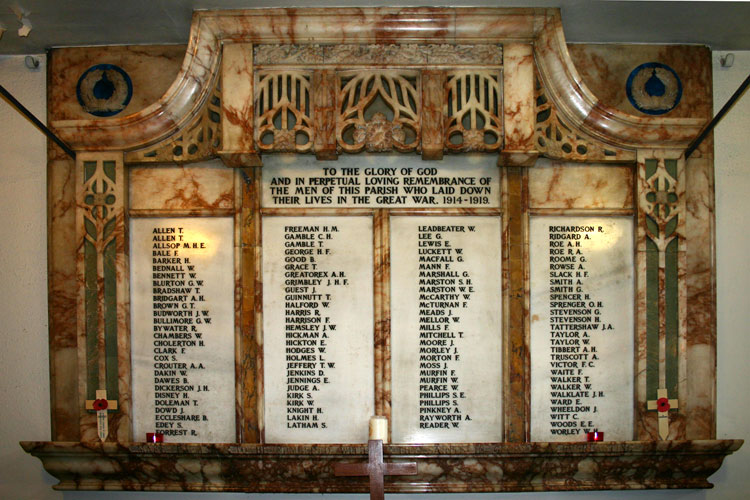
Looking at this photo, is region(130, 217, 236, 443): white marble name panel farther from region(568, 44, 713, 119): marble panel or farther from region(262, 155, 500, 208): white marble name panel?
region(568, 44, 713, 119): marble panel

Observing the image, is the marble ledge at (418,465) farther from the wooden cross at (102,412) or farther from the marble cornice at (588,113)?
the marble cornice at (588,113)

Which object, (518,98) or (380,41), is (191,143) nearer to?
(380,41)

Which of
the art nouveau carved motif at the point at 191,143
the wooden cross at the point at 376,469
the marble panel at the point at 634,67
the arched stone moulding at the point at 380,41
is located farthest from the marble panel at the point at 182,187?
the marble panel at the point at 634,67

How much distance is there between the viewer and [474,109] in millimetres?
4258

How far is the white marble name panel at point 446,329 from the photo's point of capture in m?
4.31

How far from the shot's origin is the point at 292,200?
440 cm

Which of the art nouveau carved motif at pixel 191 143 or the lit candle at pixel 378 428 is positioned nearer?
the lit candle at pixel 378 428

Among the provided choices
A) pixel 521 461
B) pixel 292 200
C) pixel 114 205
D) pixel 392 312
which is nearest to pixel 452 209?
pixel 392 312

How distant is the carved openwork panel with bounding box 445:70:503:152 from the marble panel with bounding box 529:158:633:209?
0.45m

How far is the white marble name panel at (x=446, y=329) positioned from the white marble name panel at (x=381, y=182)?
164 millimetres

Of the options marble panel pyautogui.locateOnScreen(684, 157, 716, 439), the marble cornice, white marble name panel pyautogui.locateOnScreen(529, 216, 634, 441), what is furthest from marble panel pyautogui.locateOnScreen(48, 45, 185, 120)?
marble panel pyautogui.locateOnScreen(684, 157, 716, 439)

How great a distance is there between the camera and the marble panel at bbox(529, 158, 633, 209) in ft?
14.4

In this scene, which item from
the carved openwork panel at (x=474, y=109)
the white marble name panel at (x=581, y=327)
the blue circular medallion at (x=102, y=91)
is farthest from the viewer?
the blue circular medallion at (x=102, y=91)

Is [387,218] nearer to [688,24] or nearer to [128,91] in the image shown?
[128,91]
